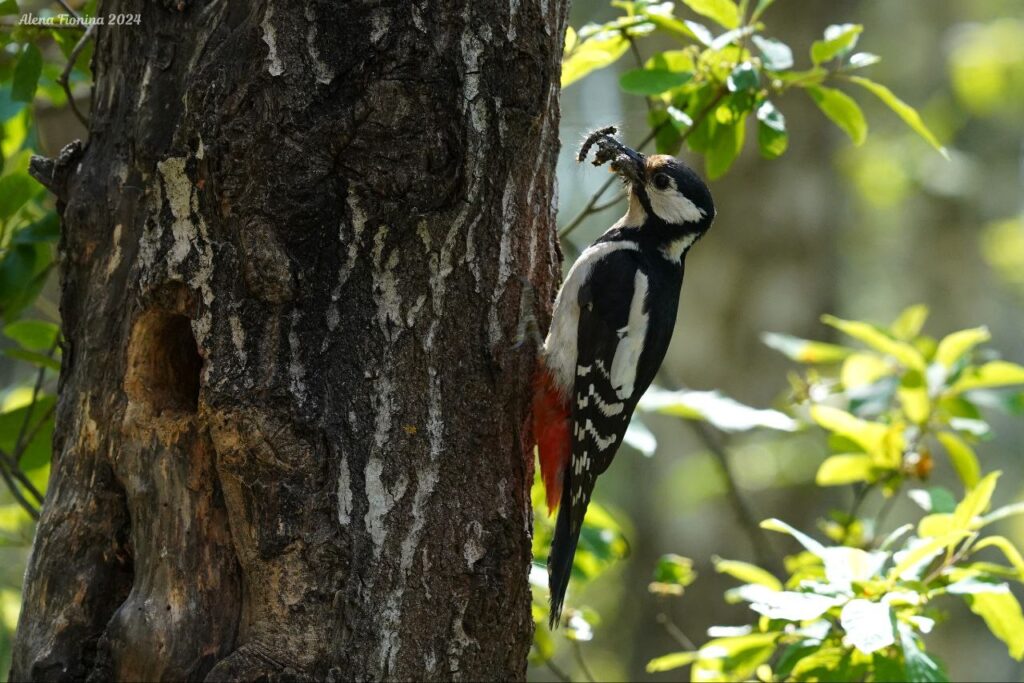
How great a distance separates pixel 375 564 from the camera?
89.6 inches

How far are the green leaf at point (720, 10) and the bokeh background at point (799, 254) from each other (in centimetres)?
94

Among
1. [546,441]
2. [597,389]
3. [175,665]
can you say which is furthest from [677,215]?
[175,665]

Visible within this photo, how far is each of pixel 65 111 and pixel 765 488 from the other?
17.2ft

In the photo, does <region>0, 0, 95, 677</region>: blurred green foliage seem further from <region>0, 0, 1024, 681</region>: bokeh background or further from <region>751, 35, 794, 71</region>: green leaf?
<region>751, 35, 794, 71</region>: green leaf

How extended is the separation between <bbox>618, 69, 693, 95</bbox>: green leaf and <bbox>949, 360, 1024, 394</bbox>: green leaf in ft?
4.83

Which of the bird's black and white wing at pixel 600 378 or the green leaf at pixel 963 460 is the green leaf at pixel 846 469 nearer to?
the green leaf at pixel 963 460

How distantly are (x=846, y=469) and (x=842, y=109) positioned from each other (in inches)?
48.7

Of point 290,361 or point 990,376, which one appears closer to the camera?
point 290,361

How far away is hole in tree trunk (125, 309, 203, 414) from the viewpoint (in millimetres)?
2391

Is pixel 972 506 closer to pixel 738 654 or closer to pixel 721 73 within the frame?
pixel 738 654

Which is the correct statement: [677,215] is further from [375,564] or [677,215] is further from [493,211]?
[375,564]

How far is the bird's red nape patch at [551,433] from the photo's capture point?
316 cm

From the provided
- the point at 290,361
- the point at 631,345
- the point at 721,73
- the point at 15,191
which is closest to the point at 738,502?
the point at 631,345

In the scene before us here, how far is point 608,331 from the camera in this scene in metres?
3.56
